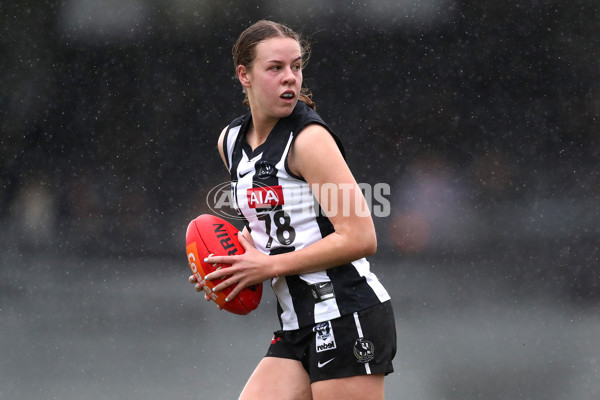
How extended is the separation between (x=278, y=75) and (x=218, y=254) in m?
0.59

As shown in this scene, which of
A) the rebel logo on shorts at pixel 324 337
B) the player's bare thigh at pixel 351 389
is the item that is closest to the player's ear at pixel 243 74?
the rebel logo on shorts at pixel 324 337

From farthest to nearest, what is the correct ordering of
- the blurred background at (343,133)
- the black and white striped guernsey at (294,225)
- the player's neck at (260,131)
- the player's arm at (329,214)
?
the blurred background at (343,133) → the player's neck at (260,131) → the black and white striped guernsey at (294,225) → the player's arm at (329,214)

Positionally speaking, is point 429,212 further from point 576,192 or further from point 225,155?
point 225,155

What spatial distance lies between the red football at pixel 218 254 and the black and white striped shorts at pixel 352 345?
10.5 inches

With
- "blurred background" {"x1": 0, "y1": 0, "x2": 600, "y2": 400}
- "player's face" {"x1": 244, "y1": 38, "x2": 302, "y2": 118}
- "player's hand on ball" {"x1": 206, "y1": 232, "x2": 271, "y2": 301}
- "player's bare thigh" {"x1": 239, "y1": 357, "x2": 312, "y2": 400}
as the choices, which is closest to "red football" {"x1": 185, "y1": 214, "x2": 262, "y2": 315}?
"player's hand on ball" {"x1": 206, "y1": 232, "x2": 271, "y2": 301}

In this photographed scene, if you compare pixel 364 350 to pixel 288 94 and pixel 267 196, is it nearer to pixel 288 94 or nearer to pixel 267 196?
pixel 267 196

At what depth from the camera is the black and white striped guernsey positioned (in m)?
2.22

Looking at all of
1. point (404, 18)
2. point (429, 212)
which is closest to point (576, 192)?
point (429, 212)

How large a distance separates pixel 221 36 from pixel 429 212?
10.9 ft

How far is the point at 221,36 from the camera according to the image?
367 inches

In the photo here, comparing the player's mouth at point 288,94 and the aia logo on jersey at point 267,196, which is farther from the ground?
the player's mouth at point 288,94

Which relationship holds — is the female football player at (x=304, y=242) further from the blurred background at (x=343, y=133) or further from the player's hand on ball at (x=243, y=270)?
the blurred background at (x=343, y=133)

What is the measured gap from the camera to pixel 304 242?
2.25 metres

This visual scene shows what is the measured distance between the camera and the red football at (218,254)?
2406mm
